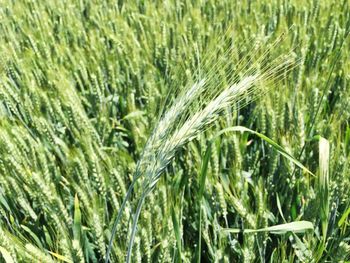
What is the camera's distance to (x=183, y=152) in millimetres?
1323

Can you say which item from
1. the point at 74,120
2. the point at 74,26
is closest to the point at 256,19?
the point at 74,26

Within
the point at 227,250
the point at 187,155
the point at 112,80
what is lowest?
the point at 227,250

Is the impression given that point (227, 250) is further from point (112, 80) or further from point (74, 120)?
point (112, 80)

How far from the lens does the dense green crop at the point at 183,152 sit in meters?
0.92

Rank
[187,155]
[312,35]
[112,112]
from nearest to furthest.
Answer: [187,155] → [112,112] → [312,35]

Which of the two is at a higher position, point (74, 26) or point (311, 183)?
point (74, 26)

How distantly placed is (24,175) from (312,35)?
114 centimetres

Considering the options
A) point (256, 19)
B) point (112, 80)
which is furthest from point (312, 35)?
point (112, 80)

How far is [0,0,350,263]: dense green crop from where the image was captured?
3.01ft

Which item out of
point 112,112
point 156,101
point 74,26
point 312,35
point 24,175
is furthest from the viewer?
point 74,26

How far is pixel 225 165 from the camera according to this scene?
1.26 meters

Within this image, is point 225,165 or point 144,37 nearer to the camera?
point 225,165

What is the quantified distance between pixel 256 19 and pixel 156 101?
2.22ft

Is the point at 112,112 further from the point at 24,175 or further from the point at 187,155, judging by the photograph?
the point at 24,175
